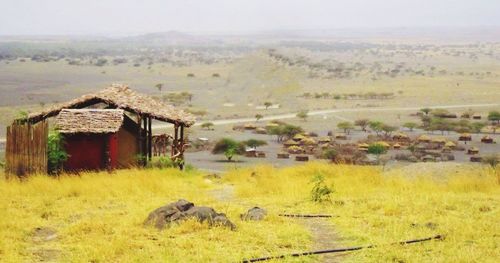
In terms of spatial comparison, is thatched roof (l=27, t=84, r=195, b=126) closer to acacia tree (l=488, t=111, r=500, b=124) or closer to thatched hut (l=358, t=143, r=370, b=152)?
thatched hut (l=358, t=143, r=370, b=152)

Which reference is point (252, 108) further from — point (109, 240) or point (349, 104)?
point (109, 240)

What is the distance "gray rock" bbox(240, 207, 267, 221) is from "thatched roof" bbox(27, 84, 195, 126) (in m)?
9.71

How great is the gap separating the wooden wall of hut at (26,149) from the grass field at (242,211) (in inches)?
47.1

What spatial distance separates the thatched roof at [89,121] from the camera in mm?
21109

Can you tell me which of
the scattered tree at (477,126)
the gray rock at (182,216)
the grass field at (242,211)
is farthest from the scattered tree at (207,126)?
the gray rock at (182,216)

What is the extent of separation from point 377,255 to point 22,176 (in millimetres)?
12419

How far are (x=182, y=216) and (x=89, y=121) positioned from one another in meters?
9.80

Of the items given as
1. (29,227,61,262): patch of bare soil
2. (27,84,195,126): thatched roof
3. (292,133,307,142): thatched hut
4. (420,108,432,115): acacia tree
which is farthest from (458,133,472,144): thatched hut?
(29,227,61,262): patch of bare soil

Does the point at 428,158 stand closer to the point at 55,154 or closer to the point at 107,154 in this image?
the point at 107,154

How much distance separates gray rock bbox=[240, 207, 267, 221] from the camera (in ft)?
43.3

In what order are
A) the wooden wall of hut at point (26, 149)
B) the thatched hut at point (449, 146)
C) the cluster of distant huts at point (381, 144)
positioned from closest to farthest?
the wooden wall of hut at point (26, 149) → the cluster of distant huts at point (381, 144) → the thatched hut at point (449, 146)

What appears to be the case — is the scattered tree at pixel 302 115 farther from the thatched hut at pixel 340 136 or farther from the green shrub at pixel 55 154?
the green shrub at pixel 55 154

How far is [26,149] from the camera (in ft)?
66.3

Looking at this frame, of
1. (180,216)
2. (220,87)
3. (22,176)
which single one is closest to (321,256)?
(180,216)
